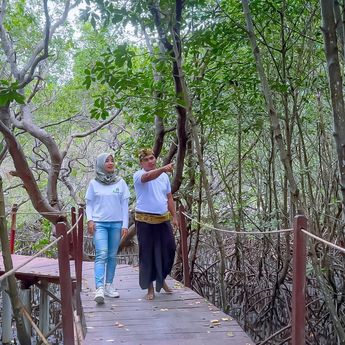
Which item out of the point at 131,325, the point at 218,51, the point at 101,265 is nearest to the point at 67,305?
the point at 131,325

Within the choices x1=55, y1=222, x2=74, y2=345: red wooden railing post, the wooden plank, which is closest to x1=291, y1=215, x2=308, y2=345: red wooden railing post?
x1=55, y1=222, x2=74, y2=345: red wooden railing post

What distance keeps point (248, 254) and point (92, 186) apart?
534 cm

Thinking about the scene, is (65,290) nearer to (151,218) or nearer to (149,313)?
(149,313)

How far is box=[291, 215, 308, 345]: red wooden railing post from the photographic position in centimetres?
260

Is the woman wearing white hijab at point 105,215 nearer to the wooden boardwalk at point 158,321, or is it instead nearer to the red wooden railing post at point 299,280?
the wooden boardwalk at point 158,321

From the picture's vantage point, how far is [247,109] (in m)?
6.34

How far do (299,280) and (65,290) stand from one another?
1386 millimetres

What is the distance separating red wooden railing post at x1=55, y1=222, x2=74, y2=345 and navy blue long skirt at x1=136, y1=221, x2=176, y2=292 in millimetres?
1469

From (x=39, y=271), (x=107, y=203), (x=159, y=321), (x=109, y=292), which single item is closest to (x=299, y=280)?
(x=159, y=321)

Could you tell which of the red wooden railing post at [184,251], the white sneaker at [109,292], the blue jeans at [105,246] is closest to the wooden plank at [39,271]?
the white sneaker at [109,292]

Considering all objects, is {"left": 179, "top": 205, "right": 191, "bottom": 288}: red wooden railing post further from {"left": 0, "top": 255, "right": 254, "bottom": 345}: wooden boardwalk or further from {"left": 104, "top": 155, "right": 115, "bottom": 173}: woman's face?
{"left": 104, "top": 155, "right": 115, "bottom": 173}: woman's face

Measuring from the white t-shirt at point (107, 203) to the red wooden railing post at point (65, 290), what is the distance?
128 cm

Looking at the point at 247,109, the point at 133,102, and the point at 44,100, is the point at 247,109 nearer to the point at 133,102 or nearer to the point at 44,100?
the point at 133,102

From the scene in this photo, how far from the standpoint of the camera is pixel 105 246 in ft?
14.8
